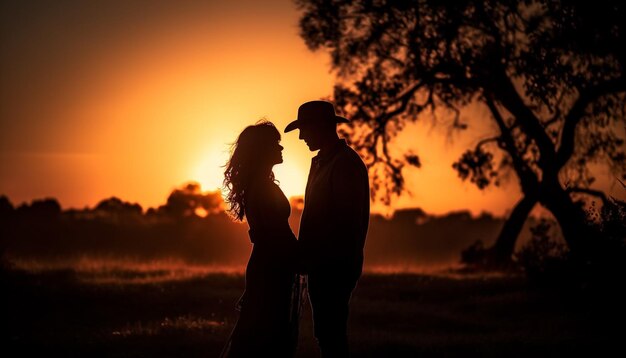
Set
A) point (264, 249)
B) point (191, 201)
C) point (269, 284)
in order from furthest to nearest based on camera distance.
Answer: point (191, 201), point (269, 284), point (264, 249)

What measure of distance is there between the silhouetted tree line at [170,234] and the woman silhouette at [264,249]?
22.1 meters

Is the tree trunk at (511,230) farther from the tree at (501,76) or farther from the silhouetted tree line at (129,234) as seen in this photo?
the silhouetted tree line at (129,234)

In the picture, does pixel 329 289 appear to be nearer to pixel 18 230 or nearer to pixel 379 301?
pixel 379 301

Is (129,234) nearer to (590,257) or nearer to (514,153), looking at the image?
(514,153)

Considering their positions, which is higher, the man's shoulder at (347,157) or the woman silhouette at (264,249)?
the man's shoulder at (347,157)

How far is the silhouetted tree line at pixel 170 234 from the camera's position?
117ft

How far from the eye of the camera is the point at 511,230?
25922 mm

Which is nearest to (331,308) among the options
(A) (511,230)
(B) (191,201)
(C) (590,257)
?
(C) (590,257)

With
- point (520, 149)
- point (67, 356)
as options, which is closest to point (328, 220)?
point (67, 356)

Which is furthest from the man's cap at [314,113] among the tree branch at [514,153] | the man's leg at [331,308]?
the tree branch at [514,153]

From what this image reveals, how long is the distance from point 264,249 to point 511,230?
20.1 metres

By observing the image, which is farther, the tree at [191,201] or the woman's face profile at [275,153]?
the tree at [191,201]

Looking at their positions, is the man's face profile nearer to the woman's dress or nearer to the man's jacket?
the man's jacket

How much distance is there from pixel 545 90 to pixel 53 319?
10.6 meters
